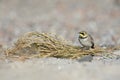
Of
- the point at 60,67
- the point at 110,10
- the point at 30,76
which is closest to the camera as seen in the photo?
the point at 30,76

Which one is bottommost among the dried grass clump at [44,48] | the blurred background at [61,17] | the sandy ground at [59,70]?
the sandy ground at [59,70]

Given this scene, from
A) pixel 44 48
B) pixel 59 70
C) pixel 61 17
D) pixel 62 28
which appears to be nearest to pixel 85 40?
pixel 44 48

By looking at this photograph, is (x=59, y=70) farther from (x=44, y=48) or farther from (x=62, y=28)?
(x=62, y=28)

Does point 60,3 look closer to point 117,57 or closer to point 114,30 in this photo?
point 114,30

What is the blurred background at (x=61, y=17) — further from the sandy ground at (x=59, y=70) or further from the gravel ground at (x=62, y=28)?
the sandy ground at (x=59, y=70)

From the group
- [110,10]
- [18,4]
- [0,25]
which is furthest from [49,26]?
[18,4]

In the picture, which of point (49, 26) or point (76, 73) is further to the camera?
point (49, 26)

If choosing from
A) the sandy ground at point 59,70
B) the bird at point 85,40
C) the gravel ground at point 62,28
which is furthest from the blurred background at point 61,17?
the sandy ground at point 59,70
